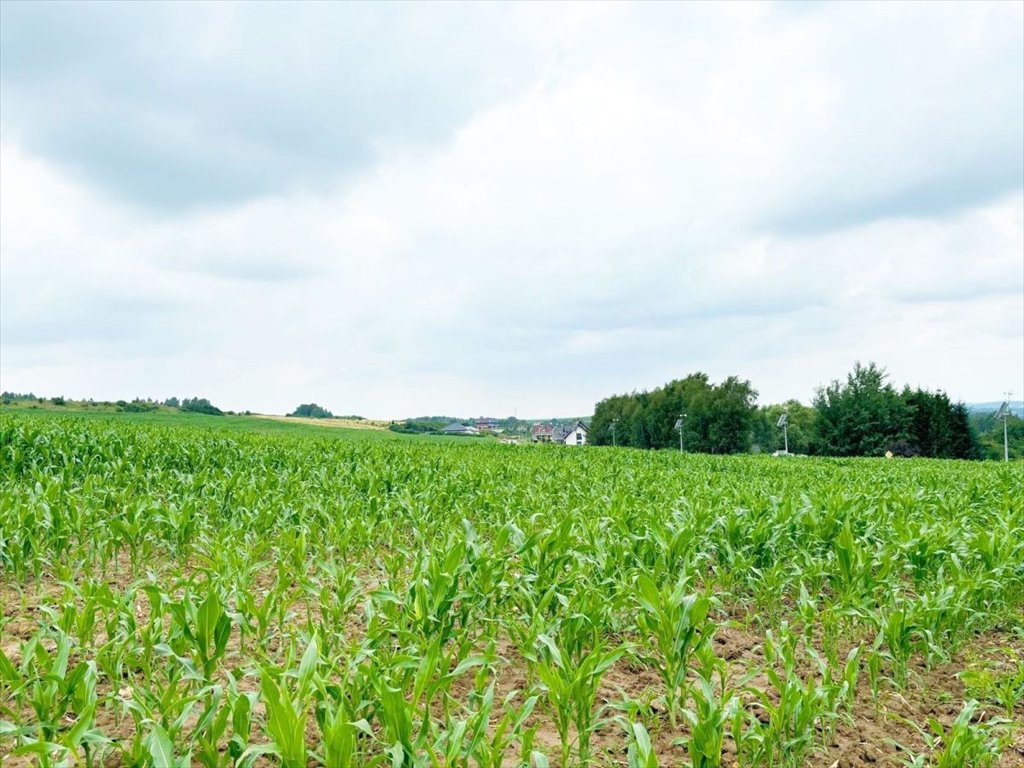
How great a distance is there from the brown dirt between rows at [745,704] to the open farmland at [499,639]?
0.06ft

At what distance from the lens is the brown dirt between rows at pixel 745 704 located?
3299 mm

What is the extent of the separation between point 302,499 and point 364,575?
253 centimetres

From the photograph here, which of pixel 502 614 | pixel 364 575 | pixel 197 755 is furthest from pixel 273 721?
pixel 364 575

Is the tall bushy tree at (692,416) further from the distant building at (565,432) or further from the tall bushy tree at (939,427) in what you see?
the distant building at (565,432)

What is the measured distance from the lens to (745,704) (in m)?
3.80

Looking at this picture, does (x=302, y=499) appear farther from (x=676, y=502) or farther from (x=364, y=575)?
(x=676, y=502)

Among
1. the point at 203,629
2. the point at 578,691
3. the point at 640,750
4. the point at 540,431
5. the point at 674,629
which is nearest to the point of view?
the point at 640,750

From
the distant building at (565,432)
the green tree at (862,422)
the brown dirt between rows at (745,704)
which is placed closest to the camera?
the brown dirt between rows at (745,704)

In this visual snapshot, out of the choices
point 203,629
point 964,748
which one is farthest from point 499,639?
point 964,748

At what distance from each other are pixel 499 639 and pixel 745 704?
168 cm

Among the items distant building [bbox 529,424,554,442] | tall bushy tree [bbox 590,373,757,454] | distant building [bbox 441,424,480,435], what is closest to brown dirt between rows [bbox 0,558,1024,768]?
tall bushy tree [bbox 590,373,757,454]

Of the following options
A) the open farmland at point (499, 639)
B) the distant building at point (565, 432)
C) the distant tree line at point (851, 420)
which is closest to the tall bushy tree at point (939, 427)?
the distant tree line at point (851, 420)

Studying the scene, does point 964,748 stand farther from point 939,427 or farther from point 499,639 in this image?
point 939,427

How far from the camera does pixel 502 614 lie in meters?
4.55
